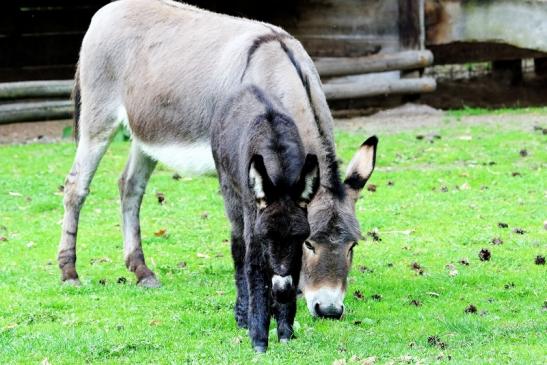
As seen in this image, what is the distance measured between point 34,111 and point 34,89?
0.32m

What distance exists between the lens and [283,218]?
4980 millimetres

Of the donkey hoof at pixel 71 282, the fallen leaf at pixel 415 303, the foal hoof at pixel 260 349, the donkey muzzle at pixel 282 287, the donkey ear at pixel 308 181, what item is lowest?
the donkey hoof at pixel 71 282

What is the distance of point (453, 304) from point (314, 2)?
34.4ft

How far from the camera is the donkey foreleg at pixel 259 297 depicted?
545cm

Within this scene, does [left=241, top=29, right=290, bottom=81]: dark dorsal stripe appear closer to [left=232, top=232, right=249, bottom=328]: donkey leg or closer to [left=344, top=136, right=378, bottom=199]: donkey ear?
[left=344, top=136, right=378, bottom=199]: donkey ear

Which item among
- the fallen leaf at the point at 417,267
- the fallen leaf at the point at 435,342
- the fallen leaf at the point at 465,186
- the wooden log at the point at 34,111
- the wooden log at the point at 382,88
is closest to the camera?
the fallen leaf at the point at 435,342

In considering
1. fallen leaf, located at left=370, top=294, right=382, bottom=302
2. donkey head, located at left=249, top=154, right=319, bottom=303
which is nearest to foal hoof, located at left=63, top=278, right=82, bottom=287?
fallen leaf, located at left=370, top=294, right=382, bottom=302

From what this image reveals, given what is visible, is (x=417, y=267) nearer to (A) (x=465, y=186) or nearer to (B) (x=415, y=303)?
(B) (x=415, y=303)

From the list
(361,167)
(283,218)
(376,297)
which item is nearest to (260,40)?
(361,167)

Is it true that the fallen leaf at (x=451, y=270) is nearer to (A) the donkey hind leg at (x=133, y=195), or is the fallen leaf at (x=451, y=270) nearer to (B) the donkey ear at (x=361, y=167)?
(B) the donkey ear at (x=361, y=167)

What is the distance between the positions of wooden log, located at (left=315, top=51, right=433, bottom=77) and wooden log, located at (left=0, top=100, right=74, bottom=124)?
400cm

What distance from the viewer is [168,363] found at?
5.38 m

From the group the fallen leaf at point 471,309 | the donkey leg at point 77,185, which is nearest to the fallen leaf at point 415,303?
the fallen leaf at point 471,309

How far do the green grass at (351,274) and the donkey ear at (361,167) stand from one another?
87cm
